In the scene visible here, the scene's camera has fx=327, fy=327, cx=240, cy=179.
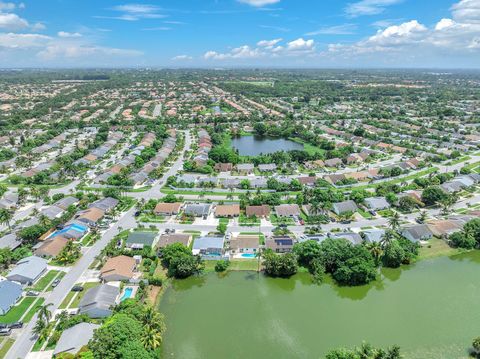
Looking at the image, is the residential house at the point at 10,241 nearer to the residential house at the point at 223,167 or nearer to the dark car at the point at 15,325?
the dark car at the point at 15,325

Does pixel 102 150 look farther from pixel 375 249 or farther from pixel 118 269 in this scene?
pixel 375 249

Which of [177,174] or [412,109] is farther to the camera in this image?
[412,109]

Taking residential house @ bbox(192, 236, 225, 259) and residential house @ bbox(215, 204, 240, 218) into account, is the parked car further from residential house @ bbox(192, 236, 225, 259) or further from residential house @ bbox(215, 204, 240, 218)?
residential house @ bbox(215, 204, 240, 218)

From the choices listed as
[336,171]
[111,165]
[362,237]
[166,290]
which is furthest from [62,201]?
[336,171]

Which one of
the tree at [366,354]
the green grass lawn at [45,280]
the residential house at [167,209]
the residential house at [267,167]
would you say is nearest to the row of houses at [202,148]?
the residential house at [267,167]

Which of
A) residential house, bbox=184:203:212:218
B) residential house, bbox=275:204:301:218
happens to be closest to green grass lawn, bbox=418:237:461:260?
residential house, bbox=275:204:301:218

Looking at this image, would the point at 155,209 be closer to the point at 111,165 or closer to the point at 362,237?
the point at 111,165

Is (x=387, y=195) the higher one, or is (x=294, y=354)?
(x=387, y=195)
